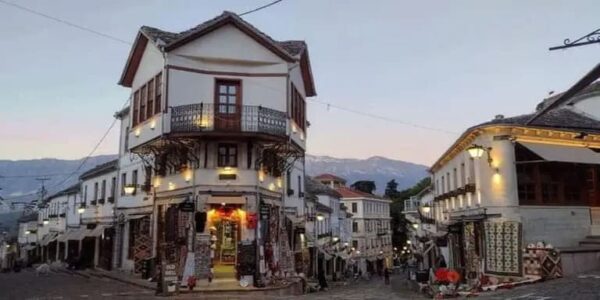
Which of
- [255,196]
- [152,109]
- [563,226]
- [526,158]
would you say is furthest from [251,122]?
[563,226]

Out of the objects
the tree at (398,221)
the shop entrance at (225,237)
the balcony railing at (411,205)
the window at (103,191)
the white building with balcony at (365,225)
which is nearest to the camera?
the shop entrance at (225,237)

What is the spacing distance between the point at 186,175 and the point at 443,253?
1834cm

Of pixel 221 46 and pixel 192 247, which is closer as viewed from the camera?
pixel 192 247

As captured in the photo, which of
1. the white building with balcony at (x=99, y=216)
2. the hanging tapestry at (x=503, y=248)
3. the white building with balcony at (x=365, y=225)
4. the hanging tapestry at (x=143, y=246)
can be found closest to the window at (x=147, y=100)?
the hanging tapestry at (x=143, y=246)

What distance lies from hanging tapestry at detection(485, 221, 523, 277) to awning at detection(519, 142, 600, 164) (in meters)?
3.00

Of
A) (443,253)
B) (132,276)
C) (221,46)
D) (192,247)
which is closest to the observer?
(192,247)

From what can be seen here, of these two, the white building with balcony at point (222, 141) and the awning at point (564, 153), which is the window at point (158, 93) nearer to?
the white building with balcony at point (222, 141)

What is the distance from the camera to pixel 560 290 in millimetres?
15414

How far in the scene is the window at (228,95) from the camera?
23234 mm

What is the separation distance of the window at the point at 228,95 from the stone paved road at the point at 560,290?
12.6m

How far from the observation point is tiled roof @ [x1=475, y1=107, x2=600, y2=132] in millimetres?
22531

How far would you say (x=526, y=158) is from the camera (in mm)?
22344

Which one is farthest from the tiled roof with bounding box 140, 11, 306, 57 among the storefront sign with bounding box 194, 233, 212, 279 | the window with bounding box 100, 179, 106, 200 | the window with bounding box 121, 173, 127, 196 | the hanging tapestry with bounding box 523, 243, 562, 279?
the window with bounding box 100, 179, 106, 200

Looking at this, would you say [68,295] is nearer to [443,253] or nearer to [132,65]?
[132,65]
